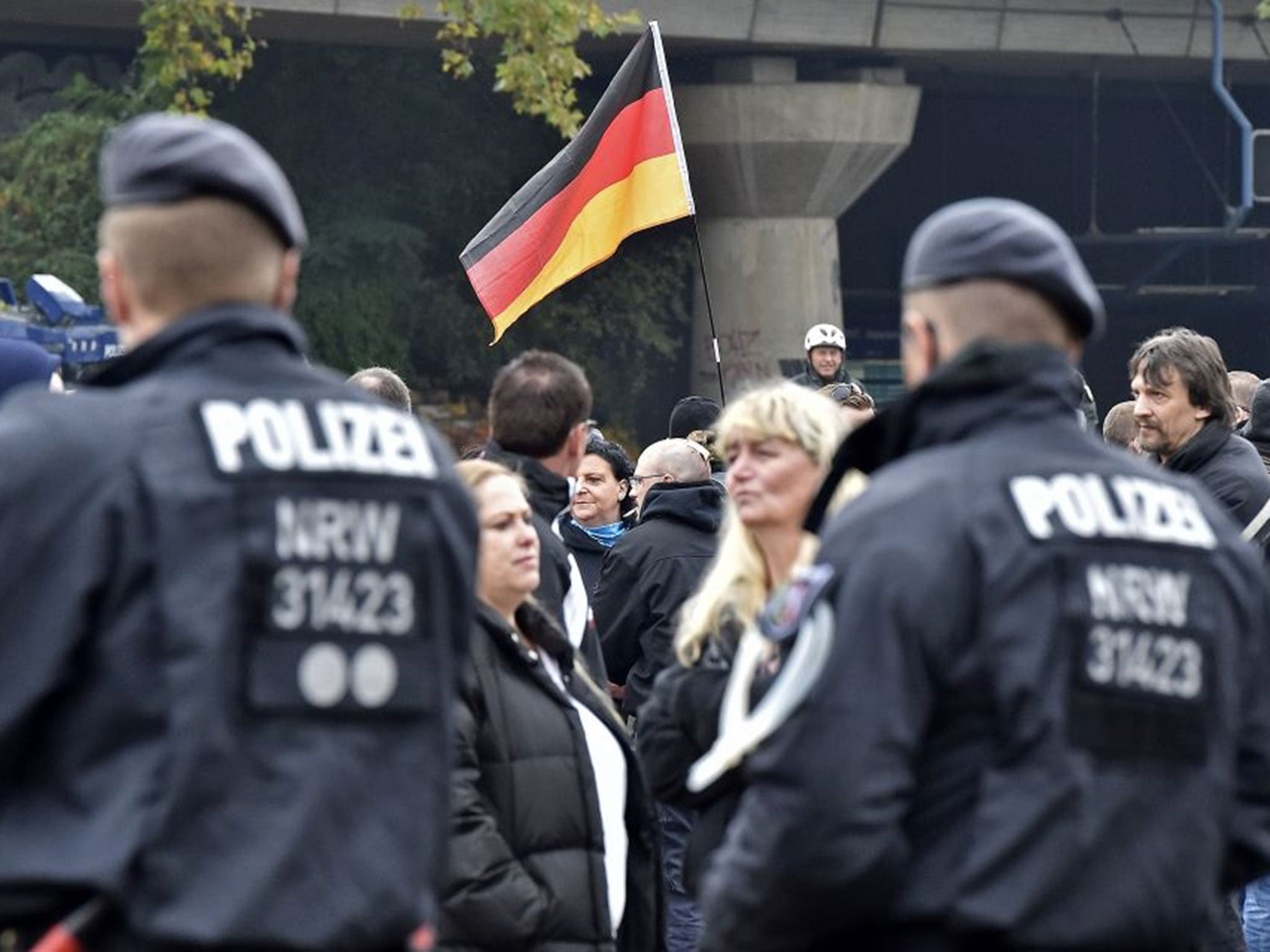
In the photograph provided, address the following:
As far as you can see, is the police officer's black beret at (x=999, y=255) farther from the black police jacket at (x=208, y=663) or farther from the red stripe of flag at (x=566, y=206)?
the red stripe of flag at (x=566, y=206)

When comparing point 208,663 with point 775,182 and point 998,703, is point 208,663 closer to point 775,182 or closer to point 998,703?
point 998,703

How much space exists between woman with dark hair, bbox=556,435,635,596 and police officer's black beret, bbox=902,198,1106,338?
4.85m

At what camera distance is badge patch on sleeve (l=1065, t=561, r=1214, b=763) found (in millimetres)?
3303

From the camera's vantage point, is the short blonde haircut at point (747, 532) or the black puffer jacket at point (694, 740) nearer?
the black puffer jacket at point (694, 740)

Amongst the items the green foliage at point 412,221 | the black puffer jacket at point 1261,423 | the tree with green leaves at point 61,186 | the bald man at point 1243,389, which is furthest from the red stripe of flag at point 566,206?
the green foliage at point 412,221

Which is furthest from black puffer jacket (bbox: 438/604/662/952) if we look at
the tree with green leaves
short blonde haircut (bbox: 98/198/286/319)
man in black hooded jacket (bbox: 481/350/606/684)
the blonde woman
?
the tree with green leaves

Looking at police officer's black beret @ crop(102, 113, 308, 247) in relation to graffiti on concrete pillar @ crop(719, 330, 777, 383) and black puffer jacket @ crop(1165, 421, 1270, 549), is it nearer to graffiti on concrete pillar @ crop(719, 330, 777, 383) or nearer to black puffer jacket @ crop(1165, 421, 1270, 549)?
black puffer jacket @ crop(1165, 421, 1270, 549)

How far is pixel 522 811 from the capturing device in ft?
16.8

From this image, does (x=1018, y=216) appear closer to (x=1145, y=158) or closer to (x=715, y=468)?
(x=715, y=468)

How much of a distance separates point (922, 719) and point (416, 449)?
0.75m

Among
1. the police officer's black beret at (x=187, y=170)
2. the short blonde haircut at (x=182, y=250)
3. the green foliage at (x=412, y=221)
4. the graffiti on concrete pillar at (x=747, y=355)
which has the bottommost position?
the graffiti on concrete pillar at (x=747, y=355)

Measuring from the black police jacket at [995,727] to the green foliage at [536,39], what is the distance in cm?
1243

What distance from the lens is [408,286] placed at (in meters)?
20.1

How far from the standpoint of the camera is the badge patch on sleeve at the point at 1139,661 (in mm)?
3303
